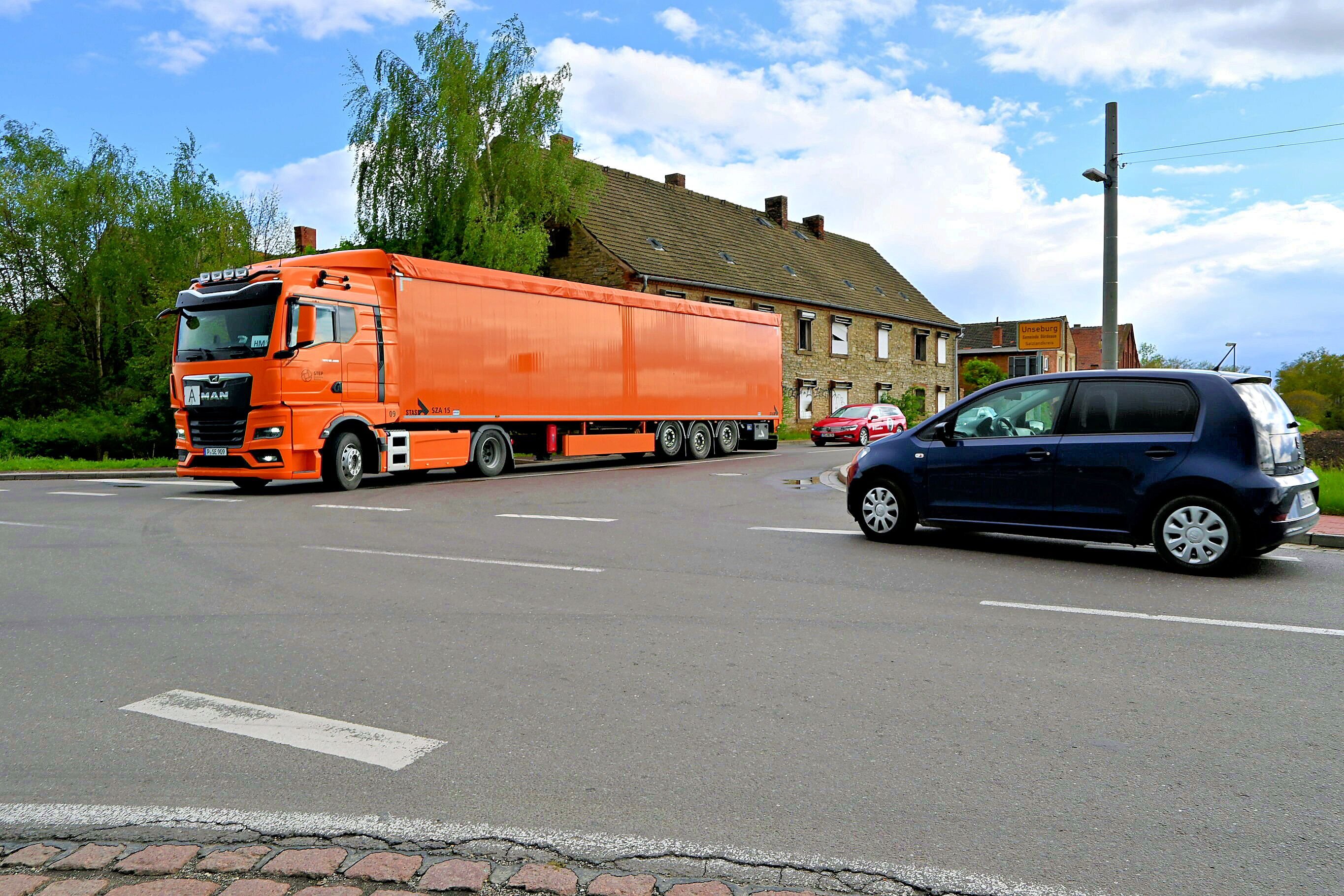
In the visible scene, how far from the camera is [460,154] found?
29250mm

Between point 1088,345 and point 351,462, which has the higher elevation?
point 1088,345

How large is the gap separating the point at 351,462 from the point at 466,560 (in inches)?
343

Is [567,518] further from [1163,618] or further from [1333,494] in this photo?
[1333,494]

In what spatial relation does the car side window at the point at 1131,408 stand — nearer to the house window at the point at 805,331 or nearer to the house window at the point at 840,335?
the house window at the point at 805,331

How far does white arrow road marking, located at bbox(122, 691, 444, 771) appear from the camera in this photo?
3.88 metres

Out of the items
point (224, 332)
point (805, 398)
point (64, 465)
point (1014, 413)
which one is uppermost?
point (224, 332)

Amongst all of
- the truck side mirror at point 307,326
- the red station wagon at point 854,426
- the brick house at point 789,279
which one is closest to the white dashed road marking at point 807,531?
the truck side mirror at point 307,326

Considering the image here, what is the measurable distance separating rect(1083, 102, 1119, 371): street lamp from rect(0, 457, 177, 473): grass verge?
65.2 feet

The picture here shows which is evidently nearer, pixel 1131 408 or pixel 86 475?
pixel 1131 408

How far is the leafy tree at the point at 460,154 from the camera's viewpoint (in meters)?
29.1

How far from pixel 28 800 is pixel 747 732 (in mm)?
2573

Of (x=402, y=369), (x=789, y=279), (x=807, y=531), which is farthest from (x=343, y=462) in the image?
(x=789, y=279)

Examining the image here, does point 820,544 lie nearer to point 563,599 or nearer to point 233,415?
point 563,599

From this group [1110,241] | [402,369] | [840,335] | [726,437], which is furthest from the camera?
[840,335]
